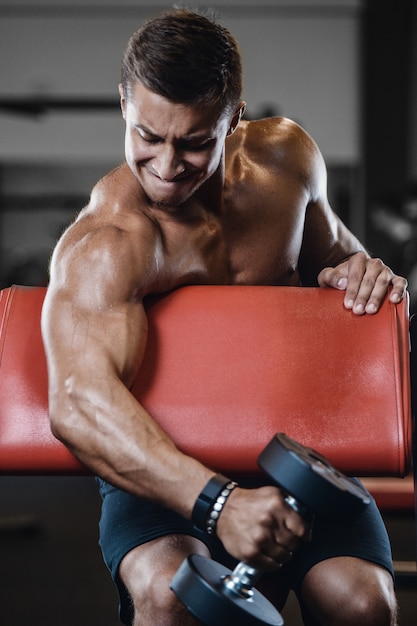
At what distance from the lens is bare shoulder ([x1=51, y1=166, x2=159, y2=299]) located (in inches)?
58.4

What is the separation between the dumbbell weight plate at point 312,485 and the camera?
1.14 m

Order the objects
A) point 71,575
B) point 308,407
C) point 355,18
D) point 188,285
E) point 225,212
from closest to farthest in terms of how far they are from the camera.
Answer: point 308,407, point 188,285, point 225,212, point 71,575, point 355,18

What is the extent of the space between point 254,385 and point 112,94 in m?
5.86

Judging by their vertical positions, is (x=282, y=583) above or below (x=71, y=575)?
above

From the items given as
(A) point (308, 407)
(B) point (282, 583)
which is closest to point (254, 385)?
(A) point (308, 407)

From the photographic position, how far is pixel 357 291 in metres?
1.56

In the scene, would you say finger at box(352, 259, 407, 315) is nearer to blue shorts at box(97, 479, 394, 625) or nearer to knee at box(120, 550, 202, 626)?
blue shorts at box(97, 479, 394, 625)

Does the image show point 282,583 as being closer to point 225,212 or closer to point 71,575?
point 225,212

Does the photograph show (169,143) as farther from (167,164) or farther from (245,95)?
(245,95)

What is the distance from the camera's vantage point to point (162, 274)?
1.58 m

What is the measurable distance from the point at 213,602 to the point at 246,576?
0.24 ft

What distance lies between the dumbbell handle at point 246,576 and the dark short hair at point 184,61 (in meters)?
0.70

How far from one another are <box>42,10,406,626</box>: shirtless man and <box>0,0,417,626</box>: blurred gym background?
474cm

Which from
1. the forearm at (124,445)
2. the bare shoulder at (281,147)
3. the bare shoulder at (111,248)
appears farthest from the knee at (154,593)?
the bare shoulder at (281,147)
